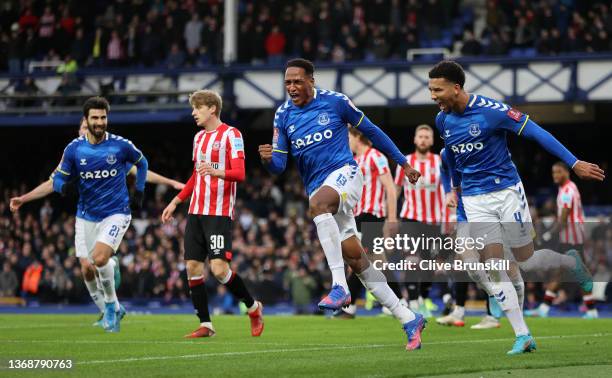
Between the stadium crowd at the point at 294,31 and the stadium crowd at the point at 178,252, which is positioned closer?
the stadium crowd at the point at 178,252

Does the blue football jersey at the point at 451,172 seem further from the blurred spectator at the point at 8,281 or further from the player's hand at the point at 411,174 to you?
the blurred spectator at the point at 8,281

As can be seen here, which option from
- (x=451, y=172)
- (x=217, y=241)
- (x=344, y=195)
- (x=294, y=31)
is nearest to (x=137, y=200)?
(x=217, y=241)

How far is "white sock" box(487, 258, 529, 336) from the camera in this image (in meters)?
9.67

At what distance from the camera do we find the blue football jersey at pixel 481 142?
32.6ft

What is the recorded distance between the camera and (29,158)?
36594 millimetres

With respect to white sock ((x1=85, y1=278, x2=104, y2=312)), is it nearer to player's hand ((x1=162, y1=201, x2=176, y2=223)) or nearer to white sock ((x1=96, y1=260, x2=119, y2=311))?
white sock ((x1=96, y1=260, x2=119, y2=311))

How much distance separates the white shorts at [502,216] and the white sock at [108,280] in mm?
4901

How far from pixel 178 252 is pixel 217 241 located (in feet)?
52.9

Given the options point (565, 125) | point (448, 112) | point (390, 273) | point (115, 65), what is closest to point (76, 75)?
point (115, 65)

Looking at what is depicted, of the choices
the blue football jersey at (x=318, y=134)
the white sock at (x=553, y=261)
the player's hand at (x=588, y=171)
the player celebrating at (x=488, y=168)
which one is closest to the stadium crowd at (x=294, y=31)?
the white sock at (x=553, y=261)

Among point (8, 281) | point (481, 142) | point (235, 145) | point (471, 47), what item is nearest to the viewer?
point (481, 142)

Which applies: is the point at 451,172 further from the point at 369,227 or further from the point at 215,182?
the point at 369,227

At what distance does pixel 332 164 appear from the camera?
998 centimetres

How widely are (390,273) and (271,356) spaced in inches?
272
